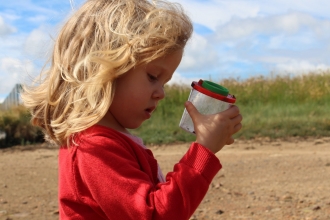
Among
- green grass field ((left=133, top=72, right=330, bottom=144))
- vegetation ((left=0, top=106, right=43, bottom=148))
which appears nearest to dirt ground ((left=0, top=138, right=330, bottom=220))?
green grass field ((left=133, top=72, right=330, bottom=144))

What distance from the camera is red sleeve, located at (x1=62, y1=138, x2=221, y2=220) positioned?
1524mm

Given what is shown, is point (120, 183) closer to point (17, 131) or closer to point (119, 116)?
point (119, 116)

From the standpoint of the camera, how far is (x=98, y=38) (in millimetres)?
1686

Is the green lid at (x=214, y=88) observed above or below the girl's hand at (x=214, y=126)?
above

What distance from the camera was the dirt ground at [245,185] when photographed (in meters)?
3.57

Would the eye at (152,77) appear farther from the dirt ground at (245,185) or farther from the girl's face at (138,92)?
the dirt ground at (245,185)

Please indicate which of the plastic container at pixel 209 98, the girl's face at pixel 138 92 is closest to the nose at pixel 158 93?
the girl's face at pixel 138 92

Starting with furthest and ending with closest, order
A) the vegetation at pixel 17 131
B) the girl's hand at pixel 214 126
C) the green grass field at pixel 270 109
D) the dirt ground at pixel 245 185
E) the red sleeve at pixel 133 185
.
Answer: the vegetation at pixel 17 131, the green grass field at pixel 270 109, the dirt ground at pixel 245 185, the girl's hand at pixel 214 126, the red sleeve at pixel 133 185

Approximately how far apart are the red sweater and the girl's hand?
4 centimetres

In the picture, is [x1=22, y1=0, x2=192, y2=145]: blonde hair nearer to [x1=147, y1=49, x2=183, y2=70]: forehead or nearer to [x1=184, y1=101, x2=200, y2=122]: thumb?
[x1=147, y1=49, x2=183, y2=70]: forehead

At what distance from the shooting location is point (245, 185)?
4363mm

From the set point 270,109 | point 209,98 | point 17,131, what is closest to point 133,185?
point 209,98

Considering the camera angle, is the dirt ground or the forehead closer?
the forehead

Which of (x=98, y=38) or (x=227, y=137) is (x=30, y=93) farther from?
(x=227, y=137)
